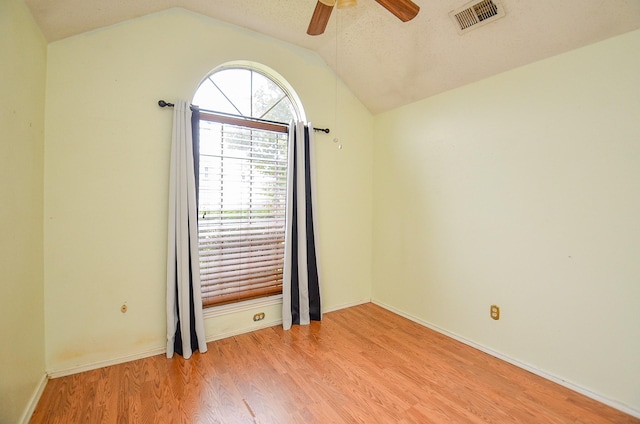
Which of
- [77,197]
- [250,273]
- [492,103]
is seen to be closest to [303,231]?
[250,273]

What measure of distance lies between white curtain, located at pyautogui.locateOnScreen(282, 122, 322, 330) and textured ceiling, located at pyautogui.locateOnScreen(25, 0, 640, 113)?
854mm

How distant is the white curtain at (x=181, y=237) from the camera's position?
2213 mm

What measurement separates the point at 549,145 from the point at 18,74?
10.8ft

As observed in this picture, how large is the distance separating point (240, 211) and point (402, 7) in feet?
6.43

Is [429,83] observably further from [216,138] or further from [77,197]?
[77,197]

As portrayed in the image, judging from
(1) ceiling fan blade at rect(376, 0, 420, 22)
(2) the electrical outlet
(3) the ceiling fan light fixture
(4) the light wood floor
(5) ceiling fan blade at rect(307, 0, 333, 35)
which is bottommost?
(4) the light wood floor

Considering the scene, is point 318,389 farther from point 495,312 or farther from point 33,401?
point 33,401

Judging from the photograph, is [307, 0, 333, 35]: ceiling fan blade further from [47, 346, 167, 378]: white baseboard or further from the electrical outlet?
[47, 346, 167, 378]: white baseboard

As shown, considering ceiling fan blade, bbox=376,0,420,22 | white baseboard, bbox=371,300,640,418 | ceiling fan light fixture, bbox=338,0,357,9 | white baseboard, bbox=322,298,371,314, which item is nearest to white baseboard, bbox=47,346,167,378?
white baseboard, bbox=322,298,371,314

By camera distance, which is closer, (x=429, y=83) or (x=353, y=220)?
(x=429, y=83)

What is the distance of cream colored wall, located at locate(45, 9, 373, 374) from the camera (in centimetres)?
195

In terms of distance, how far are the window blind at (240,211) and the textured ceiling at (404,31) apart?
919 mm

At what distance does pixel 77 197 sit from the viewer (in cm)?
200

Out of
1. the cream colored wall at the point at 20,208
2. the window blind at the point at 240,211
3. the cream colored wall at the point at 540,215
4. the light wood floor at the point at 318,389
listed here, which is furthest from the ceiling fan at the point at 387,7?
the light wood floor at the point at 318,389
